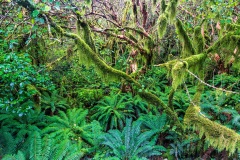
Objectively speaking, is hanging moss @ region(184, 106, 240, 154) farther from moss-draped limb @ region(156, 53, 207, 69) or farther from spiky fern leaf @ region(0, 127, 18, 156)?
spiky fern leaf @ region(0, 127, 18, 156)

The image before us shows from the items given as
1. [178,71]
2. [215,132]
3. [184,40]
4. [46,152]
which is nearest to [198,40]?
[184,40]

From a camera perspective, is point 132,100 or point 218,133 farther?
point 132,100

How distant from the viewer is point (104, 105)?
6555mm

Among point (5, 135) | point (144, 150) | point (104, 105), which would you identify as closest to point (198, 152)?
point (144, 150)

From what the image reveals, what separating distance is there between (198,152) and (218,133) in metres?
1.91

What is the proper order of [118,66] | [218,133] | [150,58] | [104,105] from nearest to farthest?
[218,133], [104,105], [150,58], [118,66]

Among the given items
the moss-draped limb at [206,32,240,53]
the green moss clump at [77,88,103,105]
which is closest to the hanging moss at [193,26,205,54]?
the moss-draped limb at [206,32,240,53]

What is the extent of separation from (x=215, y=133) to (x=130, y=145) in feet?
7.30

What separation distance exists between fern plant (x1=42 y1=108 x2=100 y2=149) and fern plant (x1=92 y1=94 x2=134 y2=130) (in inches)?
23.5

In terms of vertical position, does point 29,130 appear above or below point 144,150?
above

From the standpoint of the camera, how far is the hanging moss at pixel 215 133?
10.6 ft

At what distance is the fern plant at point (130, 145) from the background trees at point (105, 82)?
6 cm

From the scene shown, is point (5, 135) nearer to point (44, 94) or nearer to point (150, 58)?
point (44, 94)

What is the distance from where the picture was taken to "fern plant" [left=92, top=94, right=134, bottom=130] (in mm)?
5968
